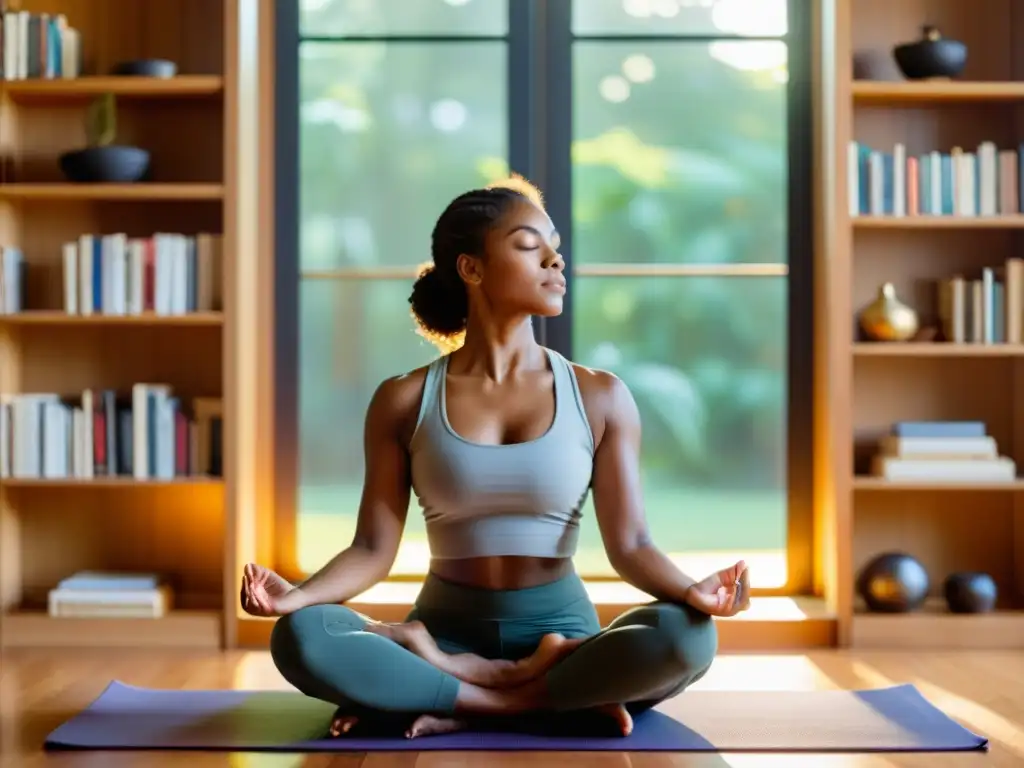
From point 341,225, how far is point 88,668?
59.5 inches

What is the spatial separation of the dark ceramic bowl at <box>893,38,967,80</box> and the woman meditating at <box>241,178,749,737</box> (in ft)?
4.87

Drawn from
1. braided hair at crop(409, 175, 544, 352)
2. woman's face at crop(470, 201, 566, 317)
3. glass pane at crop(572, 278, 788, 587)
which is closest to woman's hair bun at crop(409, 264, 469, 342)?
braided hair at crop(409, 175, 544, 352)

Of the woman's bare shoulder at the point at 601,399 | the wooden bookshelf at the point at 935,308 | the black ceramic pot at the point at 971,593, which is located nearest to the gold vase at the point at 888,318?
the wooden bookshelf at the point at 935,308

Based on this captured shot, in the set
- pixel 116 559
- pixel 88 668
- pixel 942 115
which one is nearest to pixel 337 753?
pixel 88 668

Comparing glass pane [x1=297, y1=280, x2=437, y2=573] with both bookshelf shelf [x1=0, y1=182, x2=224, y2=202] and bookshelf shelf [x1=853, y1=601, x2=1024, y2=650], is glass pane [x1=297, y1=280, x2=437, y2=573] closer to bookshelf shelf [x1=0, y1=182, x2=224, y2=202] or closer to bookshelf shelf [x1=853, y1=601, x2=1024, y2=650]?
bookshelf shelf [x1=0, y1=182, x2=224, y2=202]

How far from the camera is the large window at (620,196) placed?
4148 millimetres

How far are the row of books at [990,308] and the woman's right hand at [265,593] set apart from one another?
2.20 metres

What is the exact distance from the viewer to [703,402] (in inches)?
165

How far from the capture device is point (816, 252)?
13.5 ft

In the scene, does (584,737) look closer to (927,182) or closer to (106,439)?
(106,439)

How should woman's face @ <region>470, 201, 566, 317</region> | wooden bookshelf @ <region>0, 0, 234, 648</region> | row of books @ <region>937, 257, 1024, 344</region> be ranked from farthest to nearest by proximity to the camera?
1. wooden bookshelf @ <region>0, 0, 234, 648</region>
2. row of books @ <region>937, 257, 1024, 344</region>
3. woman's face @ <region>470, 201, 566, 317</region>

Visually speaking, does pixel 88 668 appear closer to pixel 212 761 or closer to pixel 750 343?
pixel 212 761

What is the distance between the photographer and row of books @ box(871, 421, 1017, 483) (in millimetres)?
3824

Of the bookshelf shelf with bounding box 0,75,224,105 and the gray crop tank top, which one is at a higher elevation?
the bookshelf shelf with bounding box 0,75,224,105
